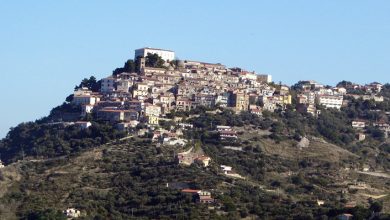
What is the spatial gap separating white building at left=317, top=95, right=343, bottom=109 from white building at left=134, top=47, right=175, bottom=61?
45.8 ft

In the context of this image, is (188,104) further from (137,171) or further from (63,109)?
(137,171)

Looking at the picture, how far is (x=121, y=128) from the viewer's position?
274 feet

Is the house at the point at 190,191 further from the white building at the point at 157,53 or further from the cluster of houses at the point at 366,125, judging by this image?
the white building at the point at 157,53

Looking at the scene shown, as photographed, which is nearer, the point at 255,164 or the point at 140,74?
the point at 255,164

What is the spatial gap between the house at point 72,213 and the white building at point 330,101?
3974cm

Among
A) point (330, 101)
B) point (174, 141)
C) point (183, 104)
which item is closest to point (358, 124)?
point (330, 101)

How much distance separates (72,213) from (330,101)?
137 ft

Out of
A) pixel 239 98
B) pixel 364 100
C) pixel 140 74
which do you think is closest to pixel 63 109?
pixel 140 74

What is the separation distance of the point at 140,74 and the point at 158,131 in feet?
50.1

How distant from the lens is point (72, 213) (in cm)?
6750

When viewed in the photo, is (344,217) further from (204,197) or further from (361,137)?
(361,137)

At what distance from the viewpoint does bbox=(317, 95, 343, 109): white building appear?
10300cm

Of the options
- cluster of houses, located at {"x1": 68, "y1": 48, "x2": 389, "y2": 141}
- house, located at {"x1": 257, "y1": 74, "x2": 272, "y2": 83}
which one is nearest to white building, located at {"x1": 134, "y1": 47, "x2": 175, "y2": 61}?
cluster of houses, located at {"x1": 68, "y1": 48, "x2": 389, "y2": 141}

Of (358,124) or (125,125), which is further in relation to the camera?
(358,124)
